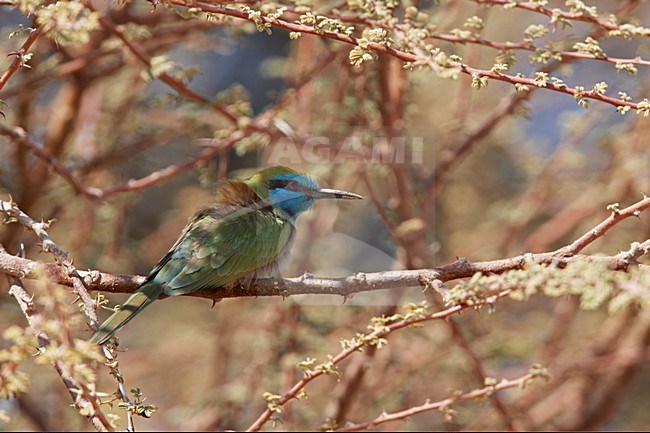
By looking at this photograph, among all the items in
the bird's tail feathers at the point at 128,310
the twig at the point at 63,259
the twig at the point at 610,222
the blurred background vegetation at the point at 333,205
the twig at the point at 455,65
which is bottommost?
the blurred background vegetation at the point at 333,205

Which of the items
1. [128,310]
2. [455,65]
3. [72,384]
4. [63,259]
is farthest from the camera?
[128,310]

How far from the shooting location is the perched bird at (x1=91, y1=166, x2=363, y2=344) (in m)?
2.80

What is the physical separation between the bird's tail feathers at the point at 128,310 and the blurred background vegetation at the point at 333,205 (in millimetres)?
802

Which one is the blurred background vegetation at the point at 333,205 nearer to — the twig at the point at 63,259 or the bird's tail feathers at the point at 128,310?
the bird's tail feathers at the point at 128,310

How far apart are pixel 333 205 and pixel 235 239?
1690 millimetres

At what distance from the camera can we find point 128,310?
253cm

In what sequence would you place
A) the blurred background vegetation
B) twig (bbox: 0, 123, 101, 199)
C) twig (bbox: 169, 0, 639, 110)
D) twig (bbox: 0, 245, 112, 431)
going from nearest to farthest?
twig (bbox: 0, 245, 112, 431) < twig (bbox: 169, 0, 639, 110) < twig (bbox: 0, 123, 101, 199) < the blurred background vegetation

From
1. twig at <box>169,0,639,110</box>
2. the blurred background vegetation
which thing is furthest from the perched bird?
twig at <box>169,0,639,110</box>

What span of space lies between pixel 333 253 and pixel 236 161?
3131 millimetres

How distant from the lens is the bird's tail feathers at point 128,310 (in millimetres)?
2346

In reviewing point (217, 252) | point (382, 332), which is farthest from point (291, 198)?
point (382, 332)
